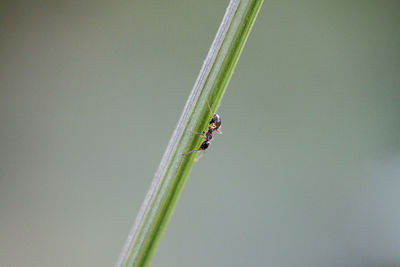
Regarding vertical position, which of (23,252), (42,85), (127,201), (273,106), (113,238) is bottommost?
(23,252)

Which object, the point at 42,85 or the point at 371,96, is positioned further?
the point at 371,96

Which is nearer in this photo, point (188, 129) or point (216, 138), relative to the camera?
point (188, 129)

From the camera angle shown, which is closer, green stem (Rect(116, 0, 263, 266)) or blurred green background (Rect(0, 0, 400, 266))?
green stem (Rect(116, 0, 263, 266))

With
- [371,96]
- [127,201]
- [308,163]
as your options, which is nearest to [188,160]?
[127,201]

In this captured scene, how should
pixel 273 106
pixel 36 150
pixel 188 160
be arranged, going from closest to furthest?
1. pixel 188 160
2. pixel 36 150
3. pixel 273 106

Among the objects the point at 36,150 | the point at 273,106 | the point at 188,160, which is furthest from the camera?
the point at 273,106

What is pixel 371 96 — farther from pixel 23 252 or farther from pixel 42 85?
pixel 23 252
